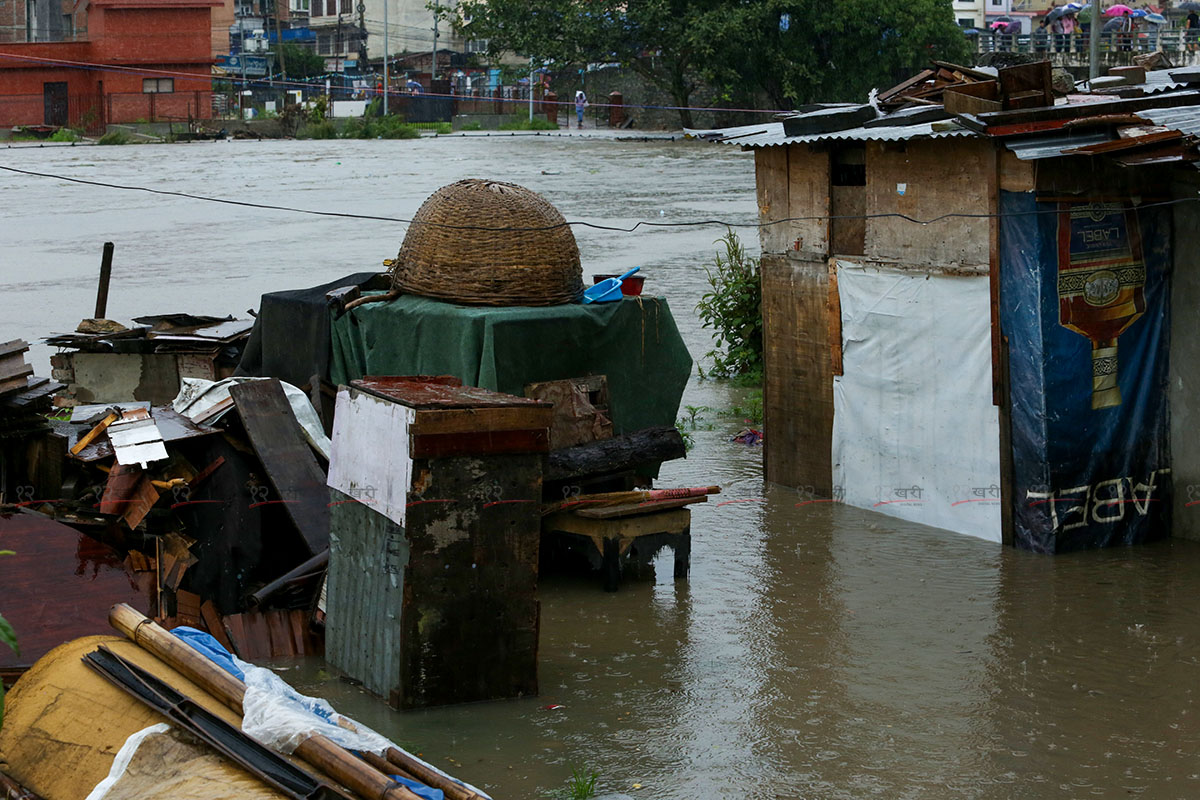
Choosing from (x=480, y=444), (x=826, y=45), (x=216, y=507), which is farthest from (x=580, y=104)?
(x=480, y=444)

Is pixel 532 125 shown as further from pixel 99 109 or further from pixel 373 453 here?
pixel 373 453

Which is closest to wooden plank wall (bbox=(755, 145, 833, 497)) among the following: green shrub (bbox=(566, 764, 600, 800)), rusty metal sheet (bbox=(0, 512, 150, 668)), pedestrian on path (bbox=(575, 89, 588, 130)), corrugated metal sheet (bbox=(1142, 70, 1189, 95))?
corrugated metal sheet (bbox=(1142, 70, 1189, 95))

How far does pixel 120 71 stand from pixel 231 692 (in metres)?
54.1

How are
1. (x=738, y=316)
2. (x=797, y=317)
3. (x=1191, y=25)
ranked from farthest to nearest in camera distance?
1. (x=1191, y=25)
2. (x=738, y=316)
3. (x=797, y=317)

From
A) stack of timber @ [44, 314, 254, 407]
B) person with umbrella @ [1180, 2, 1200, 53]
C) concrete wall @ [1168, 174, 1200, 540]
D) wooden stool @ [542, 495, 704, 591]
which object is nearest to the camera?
wooden stool @ [542, 495, 704, 591]

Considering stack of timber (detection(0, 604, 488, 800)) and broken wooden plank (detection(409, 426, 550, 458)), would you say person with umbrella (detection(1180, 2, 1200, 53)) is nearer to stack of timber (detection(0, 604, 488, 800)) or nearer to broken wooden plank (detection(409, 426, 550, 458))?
broken wooden plank (detection(409, 426, 550, 458))

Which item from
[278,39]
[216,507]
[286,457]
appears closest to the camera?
[216,507]

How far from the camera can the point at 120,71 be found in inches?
2119

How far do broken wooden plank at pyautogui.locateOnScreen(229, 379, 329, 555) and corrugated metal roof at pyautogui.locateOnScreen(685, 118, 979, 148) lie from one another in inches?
158

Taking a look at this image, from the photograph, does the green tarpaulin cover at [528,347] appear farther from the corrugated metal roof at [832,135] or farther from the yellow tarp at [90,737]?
the yellow tarp at [90,737]

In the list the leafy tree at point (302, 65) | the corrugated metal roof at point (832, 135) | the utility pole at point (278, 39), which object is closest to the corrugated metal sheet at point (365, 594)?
the corrugated metal roof at point (832, 135)

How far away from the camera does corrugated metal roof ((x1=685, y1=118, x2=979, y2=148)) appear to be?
844cm

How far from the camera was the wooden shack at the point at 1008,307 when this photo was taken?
27.2ft

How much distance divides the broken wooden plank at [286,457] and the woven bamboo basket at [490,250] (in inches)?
49.6
